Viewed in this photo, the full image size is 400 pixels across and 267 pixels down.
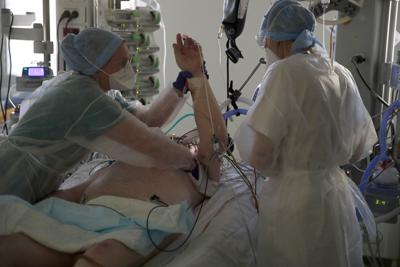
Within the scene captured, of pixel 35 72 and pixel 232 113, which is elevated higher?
pixel 35 72

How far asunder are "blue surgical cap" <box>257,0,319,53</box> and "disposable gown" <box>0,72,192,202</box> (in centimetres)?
61

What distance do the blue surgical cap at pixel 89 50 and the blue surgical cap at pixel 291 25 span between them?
652 millimetres

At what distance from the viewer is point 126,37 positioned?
309cm

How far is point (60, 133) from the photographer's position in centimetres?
183

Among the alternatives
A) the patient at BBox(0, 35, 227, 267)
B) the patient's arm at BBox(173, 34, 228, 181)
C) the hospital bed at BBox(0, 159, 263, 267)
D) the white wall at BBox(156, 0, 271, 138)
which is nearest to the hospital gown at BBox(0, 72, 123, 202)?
the patient at BBox(0, 35, 227, 267)

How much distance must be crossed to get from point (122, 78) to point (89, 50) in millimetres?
187

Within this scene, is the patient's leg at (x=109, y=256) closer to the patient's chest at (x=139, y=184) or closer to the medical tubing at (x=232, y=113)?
the patient's chest at (x=139, y=184)

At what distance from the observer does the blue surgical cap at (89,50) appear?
1.96 metres

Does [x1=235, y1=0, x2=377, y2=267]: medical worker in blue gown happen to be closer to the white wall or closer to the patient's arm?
the patient's arm

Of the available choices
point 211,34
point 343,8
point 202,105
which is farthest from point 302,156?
point 211,34

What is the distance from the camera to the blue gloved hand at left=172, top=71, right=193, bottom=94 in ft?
7.10

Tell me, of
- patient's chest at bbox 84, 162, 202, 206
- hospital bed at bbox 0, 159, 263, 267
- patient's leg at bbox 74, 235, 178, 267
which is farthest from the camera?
patient's chest at bbox 84, 162, 202, 206

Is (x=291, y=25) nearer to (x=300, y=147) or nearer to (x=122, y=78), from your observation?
(x=300, y=147)

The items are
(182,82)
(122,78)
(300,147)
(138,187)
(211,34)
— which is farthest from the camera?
(211,34)
